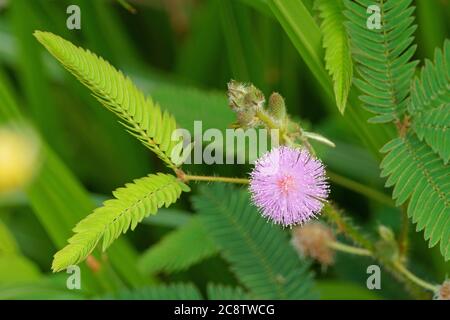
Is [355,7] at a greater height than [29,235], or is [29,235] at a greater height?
[355,7]

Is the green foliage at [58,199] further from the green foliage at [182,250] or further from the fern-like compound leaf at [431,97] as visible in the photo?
the fern-like compound leaf at [431,97]

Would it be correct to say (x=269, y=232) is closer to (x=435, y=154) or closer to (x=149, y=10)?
(x=435, y=154)

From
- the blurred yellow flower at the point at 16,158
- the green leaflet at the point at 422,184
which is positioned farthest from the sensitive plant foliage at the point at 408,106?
the blurred yellow flower at the point at 16,158

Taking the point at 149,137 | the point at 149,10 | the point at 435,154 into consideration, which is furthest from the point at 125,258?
the point at 149,10

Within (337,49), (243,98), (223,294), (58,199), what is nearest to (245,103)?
(243,98)

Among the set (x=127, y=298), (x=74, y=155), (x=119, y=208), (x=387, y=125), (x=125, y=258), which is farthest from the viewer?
(x=74, y=155)

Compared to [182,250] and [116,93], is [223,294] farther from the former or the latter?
[116,93]
